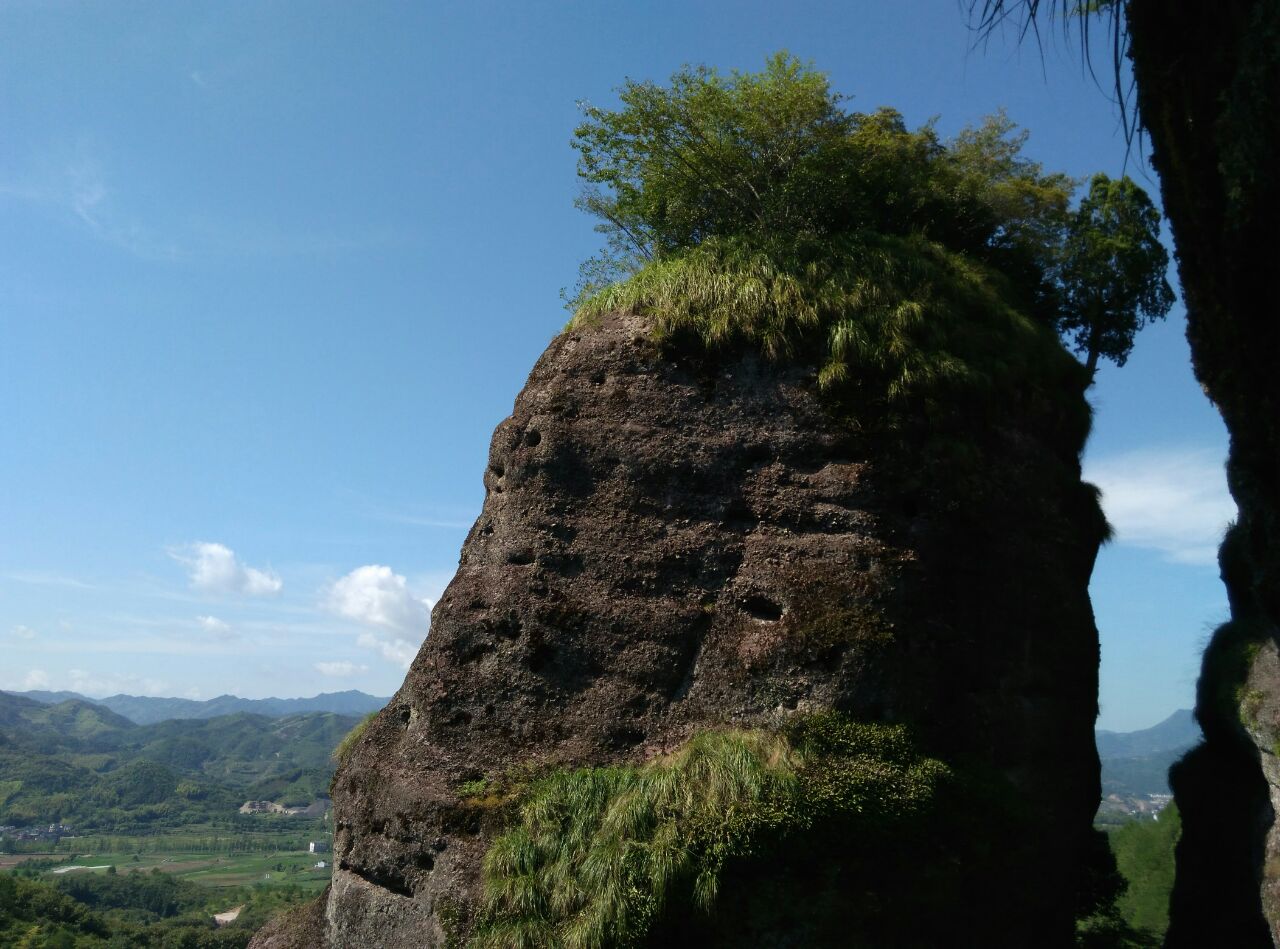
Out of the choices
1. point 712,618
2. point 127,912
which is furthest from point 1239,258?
point 127,912

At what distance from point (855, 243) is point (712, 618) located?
6310mm

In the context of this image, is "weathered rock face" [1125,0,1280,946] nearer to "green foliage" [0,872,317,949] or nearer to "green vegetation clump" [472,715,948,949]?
"green vegetation clump" [472,715,948,949]

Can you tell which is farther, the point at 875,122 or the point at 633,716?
the point at 875,122

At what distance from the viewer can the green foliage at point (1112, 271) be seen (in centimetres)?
1789

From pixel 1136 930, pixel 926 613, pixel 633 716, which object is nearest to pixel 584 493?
pixel 633 716

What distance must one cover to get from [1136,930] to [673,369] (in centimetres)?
1903

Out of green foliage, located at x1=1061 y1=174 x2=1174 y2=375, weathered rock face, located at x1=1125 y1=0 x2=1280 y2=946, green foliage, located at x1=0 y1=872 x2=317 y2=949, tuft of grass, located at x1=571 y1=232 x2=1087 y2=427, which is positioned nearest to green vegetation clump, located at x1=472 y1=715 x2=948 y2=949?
tuft of grass, located at x1=571 y1=232 x2=1087 y2=427

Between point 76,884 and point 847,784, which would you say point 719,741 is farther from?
point 76,884

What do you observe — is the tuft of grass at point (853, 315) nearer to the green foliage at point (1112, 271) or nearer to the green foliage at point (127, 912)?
the green foliage at point (1112, 271)

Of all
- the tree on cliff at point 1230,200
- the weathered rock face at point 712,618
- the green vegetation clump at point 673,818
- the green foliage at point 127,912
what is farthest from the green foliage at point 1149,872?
the green foliage at point 127,912

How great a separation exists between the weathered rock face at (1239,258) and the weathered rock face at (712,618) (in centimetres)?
223

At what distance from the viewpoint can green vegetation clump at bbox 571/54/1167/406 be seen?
12469 mm

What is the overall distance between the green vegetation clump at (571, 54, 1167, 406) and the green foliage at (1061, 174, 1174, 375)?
36mm

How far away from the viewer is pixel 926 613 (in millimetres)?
11102
